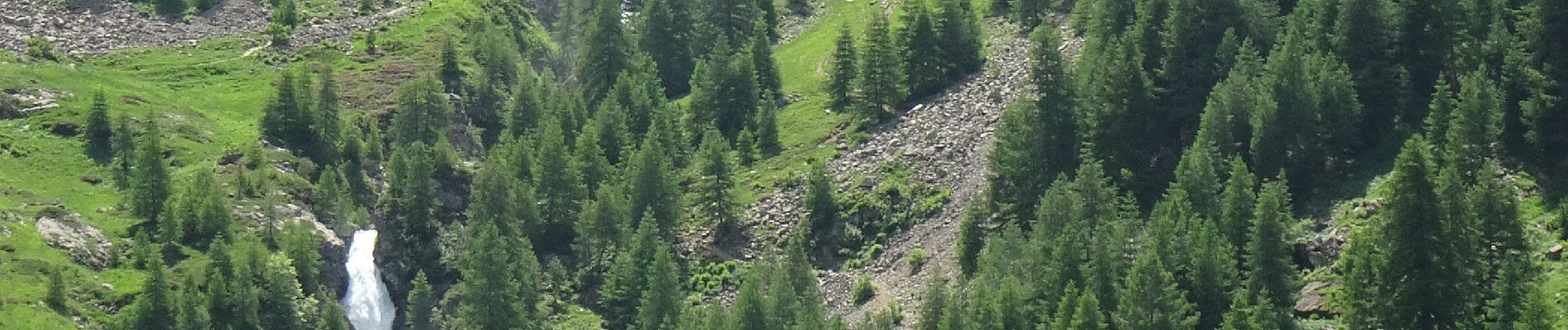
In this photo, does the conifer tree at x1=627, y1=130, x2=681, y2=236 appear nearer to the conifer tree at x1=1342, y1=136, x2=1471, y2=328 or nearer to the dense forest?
the dense forest

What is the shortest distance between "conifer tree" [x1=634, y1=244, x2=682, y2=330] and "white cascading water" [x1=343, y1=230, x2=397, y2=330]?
74.7 ft

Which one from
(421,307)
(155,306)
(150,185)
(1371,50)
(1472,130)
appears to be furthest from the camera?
(421,307)

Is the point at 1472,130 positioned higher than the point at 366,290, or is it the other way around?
the point at 1472,130

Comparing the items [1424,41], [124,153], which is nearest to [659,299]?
[124,153]

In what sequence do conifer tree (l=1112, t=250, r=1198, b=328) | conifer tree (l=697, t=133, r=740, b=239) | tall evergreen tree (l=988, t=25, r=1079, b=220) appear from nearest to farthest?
conifer tree (l=1112, t=250, r=1198, b=328), tall evergreen tree (l=988, t=25, r=1079, b=220), conifer tree (l=697, t=133, r=740, b=239)

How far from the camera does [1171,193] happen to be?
162750 millimetres

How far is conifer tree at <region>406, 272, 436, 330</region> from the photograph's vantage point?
185250mm

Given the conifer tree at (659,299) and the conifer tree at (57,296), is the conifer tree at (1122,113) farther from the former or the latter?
the conifer tree at (57,296)

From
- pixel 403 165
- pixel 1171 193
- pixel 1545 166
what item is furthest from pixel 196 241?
pixel 1545 166

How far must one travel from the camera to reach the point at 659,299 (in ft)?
575

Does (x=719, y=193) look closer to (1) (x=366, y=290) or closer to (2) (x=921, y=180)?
(2) (x=921, y=180)

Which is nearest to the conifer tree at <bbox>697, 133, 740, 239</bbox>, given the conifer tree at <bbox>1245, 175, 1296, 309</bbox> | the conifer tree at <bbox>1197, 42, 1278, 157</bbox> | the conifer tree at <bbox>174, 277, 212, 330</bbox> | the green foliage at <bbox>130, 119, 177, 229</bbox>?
the conifer tree at <bbox>1197, 42, 1278, 157</bbox>

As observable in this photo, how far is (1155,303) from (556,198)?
62.6 metres

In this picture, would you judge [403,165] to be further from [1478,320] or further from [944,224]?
[1478,320]
